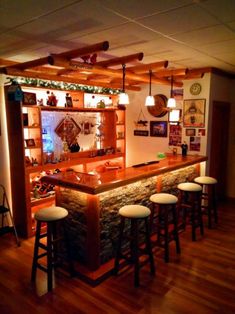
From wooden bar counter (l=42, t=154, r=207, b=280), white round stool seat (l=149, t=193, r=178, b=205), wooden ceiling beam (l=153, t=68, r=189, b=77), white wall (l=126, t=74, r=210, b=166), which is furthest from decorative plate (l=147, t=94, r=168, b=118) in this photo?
white round stool seat (l=149, t=193, r=178, b=205)

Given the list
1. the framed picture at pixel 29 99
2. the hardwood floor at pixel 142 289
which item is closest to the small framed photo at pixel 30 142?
the framed picture at pixel 29 99

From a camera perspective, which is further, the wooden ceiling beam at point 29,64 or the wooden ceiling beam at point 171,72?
the wooden ceiling beam at point 171,72

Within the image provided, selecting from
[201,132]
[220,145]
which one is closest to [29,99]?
[201,132]

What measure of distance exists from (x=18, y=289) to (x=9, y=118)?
2.42 meters

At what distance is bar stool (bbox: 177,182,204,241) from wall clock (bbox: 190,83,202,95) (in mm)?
1729

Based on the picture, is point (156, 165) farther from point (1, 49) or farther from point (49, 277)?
point (1, 49)

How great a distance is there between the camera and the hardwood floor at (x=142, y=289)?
8.15ft

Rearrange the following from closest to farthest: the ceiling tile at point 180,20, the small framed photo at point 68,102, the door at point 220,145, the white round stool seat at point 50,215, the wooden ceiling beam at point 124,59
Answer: the ceiling tile at point 180,20, the white round stool seat at point 50,215, the wooden ceiling beam at point 124,59, the small framed photo at point 68,102, the door at point 220,145

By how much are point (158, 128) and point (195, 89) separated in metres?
1.43

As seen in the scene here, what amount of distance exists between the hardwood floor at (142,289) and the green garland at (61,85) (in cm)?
252

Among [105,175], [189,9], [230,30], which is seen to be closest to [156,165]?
[105,175]

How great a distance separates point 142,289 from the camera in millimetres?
2746

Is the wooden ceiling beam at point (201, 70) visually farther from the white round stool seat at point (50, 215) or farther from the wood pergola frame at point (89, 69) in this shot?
the white round stool seat at point (50, 215)

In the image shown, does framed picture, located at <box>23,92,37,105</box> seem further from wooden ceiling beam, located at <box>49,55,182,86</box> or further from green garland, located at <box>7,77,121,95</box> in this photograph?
wooden ceiling beam, located at <box>49,55,182,86</box>
